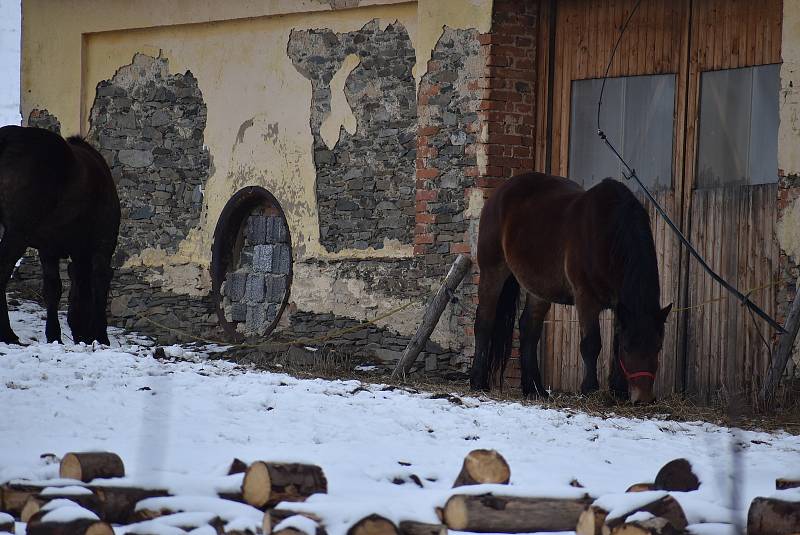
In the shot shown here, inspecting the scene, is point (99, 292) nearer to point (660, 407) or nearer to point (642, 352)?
point (642, 352)

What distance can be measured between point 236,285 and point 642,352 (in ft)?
20.6

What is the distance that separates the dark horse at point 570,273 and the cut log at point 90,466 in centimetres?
407

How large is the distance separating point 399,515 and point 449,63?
7.57 m

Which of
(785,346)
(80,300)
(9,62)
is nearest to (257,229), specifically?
(80,300)

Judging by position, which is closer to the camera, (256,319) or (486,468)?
(486,468)

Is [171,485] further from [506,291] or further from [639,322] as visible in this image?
[506,291]

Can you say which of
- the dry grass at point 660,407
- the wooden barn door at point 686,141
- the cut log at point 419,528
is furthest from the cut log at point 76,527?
the wooden barn door at point 686,141

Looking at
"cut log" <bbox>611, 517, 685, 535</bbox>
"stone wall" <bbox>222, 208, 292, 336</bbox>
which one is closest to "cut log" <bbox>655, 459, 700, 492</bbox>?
"cut log" <bbox>611, 517, 685, 535</bbox>

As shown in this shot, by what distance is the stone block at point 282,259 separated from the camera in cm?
1339

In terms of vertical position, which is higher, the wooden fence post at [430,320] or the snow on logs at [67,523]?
the wooden fence post at [430,320]

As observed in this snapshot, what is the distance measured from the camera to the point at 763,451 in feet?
22.4

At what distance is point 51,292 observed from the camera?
451 inches

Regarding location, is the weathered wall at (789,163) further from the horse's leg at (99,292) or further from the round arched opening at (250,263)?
the horse's leg at (99,292)

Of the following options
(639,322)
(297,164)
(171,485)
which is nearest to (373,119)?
(297,164)
